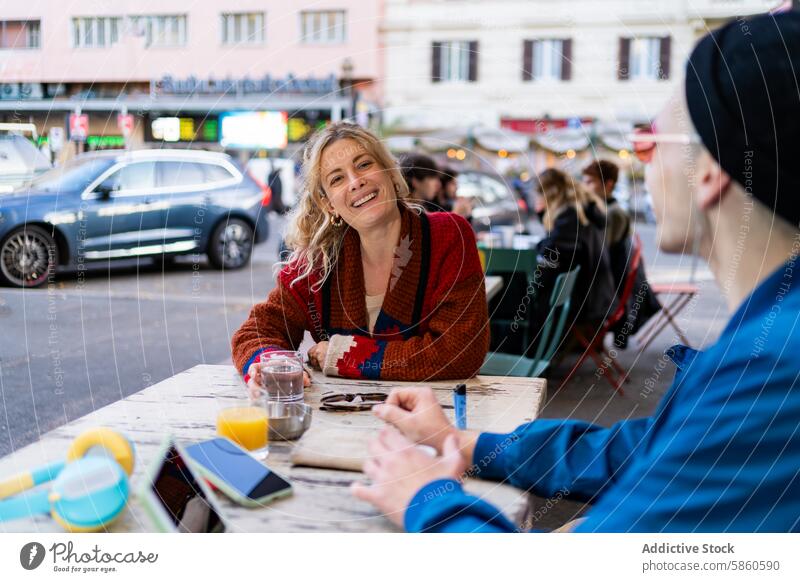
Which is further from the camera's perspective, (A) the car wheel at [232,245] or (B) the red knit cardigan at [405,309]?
(A) the car wheel at [232,245]

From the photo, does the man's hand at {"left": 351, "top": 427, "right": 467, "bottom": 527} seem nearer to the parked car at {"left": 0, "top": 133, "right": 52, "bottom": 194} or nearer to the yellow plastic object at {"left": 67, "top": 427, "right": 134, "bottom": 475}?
the yellow plastic object at {"left": 67, "top": 427, "right": 134, "bottom": 475}

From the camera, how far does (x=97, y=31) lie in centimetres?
228

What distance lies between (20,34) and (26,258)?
556 cm

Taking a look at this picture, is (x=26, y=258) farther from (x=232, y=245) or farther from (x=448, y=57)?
(x=448, y=57)

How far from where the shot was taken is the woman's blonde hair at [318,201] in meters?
2.14

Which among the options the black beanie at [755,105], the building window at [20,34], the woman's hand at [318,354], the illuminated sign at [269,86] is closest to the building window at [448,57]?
the building window at [20,34]

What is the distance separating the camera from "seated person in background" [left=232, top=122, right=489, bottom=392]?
1.93 m

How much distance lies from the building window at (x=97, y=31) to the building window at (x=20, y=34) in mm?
103

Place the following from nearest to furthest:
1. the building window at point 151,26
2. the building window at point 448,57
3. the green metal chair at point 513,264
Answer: the building window at point 151,26 < the building window at point 448,57 < the green metal chair at point 513,264

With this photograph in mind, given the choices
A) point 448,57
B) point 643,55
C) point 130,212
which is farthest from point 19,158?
point 130,212

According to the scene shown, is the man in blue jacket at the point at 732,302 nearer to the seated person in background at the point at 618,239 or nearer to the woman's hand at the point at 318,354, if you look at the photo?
the woman's hand at the point at 318,354

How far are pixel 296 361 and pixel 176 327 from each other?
4578 millimetres

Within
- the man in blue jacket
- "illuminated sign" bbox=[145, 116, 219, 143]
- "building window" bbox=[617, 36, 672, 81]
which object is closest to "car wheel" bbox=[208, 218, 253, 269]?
"illuminated sign" bbox=[145, 116, 219, 143]
